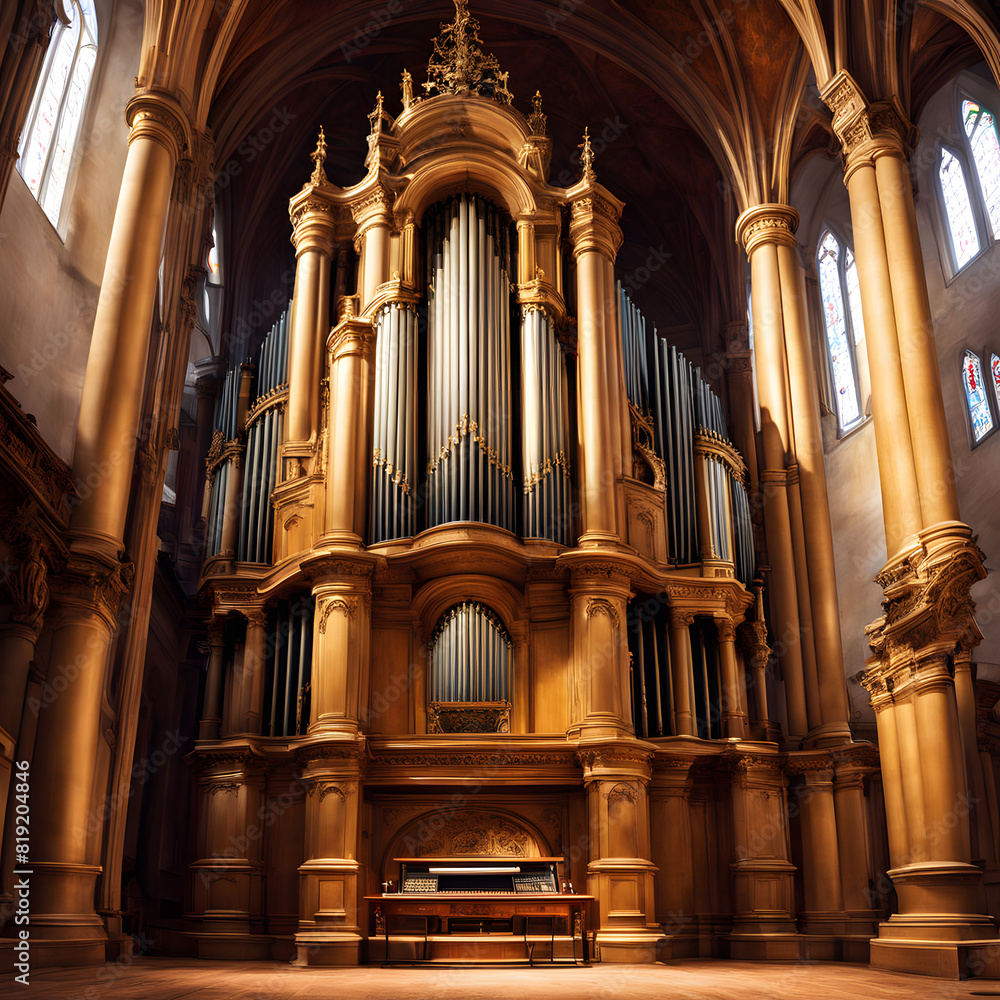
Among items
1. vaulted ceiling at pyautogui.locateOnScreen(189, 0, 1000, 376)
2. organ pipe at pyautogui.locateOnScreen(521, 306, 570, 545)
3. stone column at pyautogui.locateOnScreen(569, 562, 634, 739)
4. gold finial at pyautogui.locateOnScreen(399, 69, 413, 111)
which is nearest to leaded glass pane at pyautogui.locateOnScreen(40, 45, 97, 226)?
vaulted ceiling at pyautogui.locateOnScreen(189, 0, 1000, 376)

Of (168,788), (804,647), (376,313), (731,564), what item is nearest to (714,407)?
(731,564)

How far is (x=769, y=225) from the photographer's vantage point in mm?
18891

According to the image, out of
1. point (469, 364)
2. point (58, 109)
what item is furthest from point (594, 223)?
point (58, 109)

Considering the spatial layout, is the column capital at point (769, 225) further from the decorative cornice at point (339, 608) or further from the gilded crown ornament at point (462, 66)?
the decorative cornice at point (339, 608)

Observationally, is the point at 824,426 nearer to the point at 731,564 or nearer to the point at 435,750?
the point at 731,564

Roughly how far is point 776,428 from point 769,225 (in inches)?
147

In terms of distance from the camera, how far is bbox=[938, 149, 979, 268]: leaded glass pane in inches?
800

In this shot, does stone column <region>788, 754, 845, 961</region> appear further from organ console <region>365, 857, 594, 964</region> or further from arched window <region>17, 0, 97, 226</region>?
arched window <region>17, 0, 97, 226</region>

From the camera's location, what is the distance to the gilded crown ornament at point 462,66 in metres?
18.8

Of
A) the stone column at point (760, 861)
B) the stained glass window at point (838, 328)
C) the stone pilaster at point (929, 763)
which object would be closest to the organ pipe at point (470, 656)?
the stone column at point (760, 861)

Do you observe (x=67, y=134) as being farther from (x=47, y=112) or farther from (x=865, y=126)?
(x=865, y=126)

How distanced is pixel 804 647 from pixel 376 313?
843 cm

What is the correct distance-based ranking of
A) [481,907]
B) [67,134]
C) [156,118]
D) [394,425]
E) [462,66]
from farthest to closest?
[462,66]
[394,425]
[67,134]
[156,118]
[481,907]

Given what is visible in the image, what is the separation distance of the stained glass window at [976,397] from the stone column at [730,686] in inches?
265
